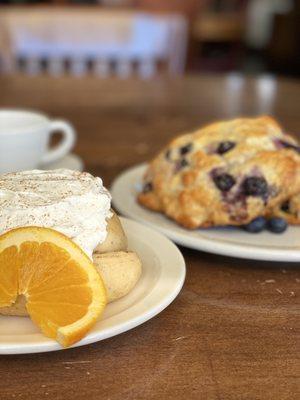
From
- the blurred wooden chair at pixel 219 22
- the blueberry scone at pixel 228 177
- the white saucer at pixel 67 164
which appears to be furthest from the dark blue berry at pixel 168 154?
the blurred wooden chair at pixel 219 22

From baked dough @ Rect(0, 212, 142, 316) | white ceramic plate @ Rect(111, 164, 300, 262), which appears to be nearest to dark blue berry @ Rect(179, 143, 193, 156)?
white ceramic plate @ Rect(111, 164, 300, 262)

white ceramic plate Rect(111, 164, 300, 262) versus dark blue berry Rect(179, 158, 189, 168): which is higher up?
dark blue berry Rect(179, 158, 189, 168)

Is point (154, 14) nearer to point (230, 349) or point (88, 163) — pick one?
point (88, 163)

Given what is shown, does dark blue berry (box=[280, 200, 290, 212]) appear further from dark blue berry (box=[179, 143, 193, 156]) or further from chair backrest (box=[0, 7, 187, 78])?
chair backrest (box=[0, 7, 187, 78])

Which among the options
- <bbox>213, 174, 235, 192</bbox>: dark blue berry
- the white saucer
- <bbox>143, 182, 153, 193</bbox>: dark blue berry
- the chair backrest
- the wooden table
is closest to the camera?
the wooden table

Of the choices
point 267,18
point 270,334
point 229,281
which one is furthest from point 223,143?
point 267,18

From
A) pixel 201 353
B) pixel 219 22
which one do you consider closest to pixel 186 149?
pixel 201 353

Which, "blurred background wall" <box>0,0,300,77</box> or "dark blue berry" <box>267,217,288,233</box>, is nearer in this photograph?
"dark blue berry" <box>267,217,288,233</box>
